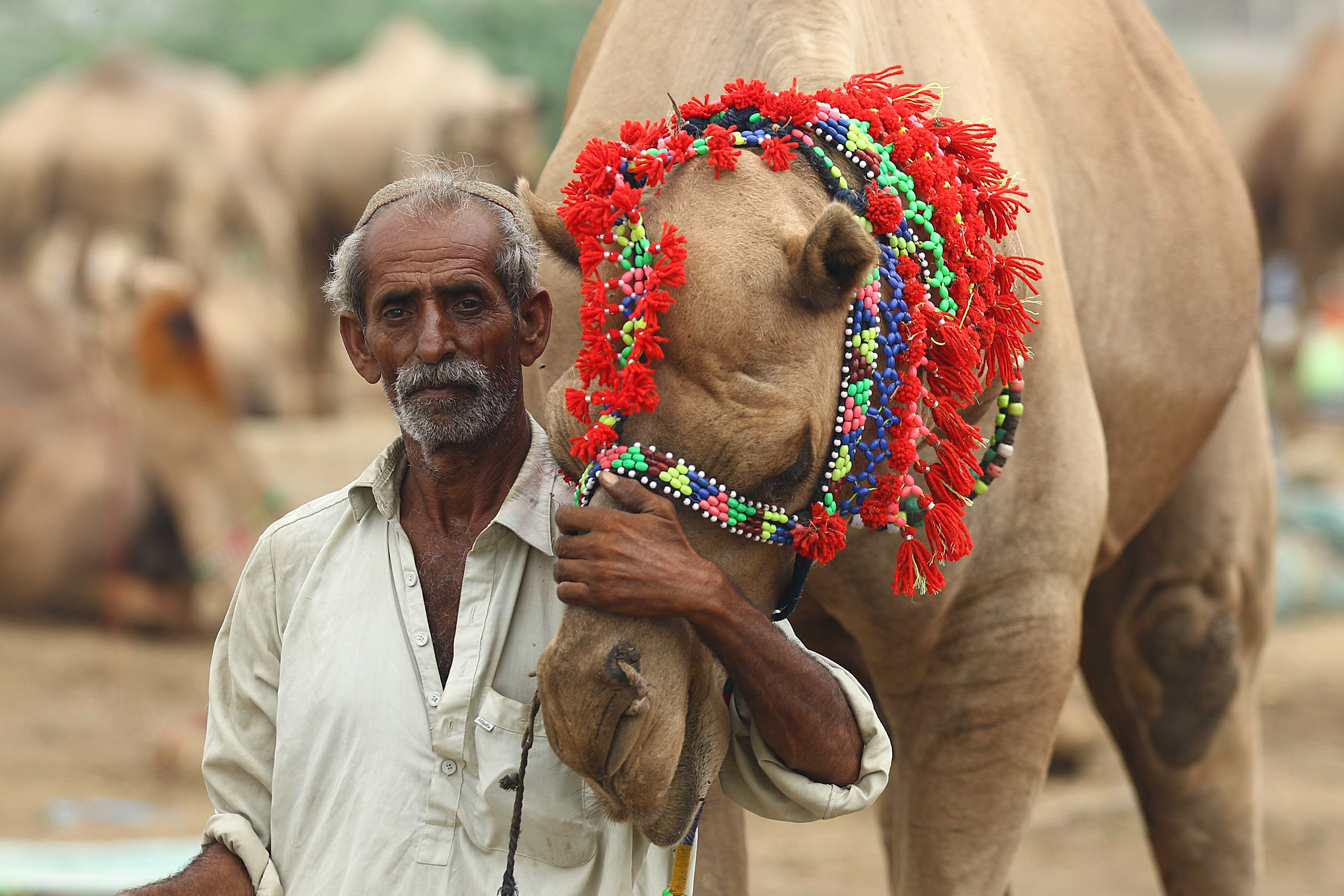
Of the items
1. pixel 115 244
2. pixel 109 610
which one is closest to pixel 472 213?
pixel 109 610

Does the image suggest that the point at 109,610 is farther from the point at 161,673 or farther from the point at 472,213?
the point at 472,213

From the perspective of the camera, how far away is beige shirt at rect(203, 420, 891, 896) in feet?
7.05

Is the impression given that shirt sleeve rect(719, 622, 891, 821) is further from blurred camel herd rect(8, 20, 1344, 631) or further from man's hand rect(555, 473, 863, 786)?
blurred camel herd rect(8, 20, 1344, 631)

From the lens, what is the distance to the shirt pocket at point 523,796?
215cm

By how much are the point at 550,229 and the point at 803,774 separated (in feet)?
2.77

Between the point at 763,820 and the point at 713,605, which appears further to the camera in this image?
the point at 763,820

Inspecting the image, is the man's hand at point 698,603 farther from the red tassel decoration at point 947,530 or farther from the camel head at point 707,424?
the red tassel decoration at point 947,530

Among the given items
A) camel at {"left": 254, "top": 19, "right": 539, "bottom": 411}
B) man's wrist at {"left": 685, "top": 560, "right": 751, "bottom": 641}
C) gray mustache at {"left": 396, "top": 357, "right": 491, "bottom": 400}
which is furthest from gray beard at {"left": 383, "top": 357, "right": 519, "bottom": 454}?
camel at {"left": 254, "top": 19, "right": 539, "bottom": 411}

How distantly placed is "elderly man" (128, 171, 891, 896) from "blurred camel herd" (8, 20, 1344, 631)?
637 centimetres

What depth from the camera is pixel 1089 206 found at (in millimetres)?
3285

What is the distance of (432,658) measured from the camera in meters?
2.20

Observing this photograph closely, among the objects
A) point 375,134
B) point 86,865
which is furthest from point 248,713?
point 375,134

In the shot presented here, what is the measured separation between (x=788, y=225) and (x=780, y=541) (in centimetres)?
42

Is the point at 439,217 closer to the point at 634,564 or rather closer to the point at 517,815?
the point at 634,564
